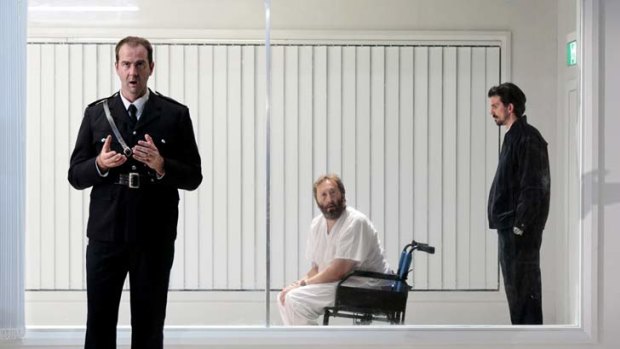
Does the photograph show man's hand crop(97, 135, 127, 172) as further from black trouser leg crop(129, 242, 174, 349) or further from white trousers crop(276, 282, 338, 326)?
white trousers crop(276, 282, 338, 326)

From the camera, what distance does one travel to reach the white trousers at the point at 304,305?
620cm

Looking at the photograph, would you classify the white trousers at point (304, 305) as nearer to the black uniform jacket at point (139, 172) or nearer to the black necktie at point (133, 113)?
the black uniform jacket at point (139, 172)

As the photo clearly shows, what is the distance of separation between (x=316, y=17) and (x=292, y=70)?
326 mm

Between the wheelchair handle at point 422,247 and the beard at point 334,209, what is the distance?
44 centimetres

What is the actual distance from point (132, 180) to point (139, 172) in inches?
2.5

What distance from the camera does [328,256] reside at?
6191 millimetres

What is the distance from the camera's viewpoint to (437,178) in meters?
6.29

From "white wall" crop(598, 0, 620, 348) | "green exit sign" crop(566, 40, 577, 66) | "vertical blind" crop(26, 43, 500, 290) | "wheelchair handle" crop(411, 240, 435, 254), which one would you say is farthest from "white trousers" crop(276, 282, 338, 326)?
"green exit sign" crop(566, 40, 577, 66)

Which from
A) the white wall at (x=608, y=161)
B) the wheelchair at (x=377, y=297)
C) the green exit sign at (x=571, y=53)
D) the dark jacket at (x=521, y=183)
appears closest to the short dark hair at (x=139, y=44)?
the wheelchair at (x=377, y=297)

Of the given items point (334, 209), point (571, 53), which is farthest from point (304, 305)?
point (571, 53)

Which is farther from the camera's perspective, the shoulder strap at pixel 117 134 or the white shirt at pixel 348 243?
the white shirt at pixel 348 243

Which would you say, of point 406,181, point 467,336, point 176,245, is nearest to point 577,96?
point 406,181

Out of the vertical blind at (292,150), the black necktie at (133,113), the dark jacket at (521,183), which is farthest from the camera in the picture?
the dark jacket at (521,183)

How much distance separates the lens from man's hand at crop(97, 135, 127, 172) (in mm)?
5480
